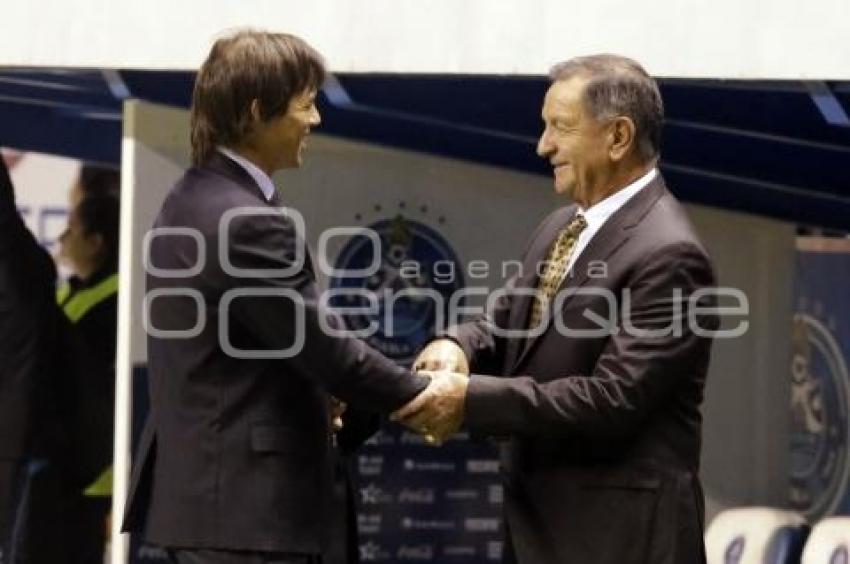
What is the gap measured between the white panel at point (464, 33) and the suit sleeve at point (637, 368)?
43.4 inches

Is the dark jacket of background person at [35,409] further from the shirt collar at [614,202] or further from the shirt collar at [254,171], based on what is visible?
the shirt collar at [614,202]

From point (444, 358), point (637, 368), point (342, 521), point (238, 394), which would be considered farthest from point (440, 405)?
point (238, 394)

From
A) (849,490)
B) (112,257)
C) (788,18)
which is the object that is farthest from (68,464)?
(788,18)

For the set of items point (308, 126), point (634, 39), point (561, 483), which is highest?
point (634, 39)

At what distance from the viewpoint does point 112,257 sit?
811cm

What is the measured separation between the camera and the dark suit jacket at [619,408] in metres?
4.49

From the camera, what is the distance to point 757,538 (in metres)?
6.37

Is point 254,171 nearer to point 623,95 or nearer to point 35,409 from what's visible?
point 623,95

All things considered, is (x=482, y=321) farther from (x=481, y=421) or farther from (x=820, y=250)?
(x=820, y=250)

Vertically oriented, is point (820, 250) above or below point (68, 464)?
above

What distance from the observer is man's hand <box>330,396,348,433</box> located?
4.60 meters

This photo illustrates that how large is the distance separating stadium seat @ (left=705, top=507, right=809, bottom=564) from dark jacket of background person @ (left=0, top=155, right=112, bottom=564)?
2.32 meters

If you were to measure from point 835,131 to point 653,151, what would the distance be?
150cm

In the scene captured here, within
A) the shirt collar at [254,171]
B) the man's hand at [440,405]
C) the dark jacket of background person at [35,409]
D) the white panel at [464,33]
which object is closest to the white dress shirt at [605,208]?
the man's hand at [440,405]
